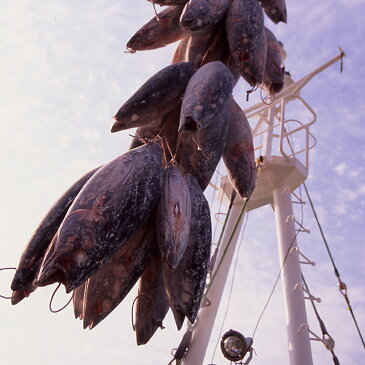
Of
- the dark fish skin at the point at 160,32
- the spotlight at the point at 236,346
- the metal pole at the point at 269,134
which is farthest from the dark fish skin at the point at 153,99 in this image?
the metal pole at the point at 269,134

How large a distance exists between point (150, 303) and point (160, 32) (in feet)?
2.49

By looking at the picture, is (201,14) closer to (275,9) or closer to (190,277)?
(275,9)

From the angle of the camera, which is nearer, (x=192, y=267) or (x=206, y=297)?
(x=192, y=267)

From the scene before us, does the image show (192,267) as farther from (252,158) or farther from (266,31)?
(266,31)

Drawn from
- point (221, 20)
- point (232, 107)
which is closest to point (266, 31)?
point (221, 20)

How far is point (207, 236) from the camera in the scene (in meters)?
0.96

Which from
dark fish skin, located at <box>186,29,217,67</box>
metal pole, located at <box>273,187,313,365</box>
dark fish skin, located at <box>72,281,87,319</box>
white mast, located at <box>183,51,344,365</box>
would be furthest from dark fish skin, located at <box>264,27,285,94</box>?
metal pole, located at <box>273,187,313,365</box>

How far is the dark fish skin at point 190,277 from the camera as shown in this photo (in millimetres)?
912

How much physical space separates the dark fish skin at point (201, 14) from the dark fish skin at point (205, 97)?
0.13 metres

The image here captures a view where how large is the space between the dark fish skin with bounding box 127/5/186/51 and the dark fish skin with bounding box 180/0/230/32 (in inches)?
6.6

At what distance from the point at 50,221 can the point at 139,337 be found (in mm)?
313

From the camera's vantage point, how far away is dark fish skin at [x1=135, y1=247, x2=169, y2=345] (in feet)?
3.28

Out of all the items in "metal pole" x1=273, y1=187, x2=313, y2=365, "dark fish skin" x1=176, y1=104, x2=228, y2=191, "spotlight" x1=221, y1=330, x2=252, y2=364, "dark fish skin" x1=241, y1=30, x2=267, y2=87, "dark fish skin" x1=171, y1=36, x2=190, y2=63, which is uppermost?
"metal pole" x1=273, y1=187, x2=313, y2=365

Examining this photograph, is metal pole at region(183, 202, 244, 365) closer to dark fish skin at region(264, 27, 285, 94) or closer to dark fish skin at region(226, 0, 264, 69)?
dark fish skin at region(264, 27, 285, 94)
